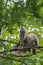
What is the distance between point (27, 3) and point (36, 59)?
3.75 ft

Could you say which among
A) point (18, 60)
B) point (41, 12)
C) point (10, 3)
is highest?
point (10, 3)

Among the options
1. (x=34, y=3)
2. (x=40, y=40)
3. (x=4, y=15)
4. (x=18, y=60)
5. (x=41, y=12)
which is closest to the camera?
(x=41, y=12)

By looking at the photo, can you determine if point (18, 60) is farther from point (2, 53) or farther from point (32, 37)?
point (32, 37)

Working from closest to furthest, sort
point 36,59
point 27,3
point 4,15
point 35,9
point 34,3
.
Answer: point 35,9
point 34,3
point 27,3
point 4,15
point 36,59

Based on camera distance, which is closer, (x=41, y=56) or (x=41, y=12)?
(x=41, y=12)

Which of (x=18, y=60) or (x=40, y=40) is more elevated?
(x=40, y=40)

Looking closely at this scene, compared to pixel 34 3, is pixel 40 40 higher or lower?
lower

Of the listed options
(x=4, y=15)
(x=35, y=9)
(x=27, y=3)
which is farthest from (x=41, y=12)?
(x=4, y=15)

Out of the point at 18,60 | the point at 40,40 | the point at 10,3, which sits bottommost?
the point at 18,60

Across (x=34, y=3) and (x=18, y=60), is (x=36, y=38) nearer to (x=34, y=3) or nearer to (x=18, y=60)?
(x=18, y=60)

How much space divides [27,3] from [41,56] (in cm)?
128

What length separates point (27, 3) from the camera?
6.04 feet

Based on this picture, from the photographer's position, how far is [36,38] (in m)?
3.61

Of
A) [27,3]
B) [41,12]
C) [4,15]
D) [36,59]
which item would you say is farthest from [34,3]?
[36,59]
